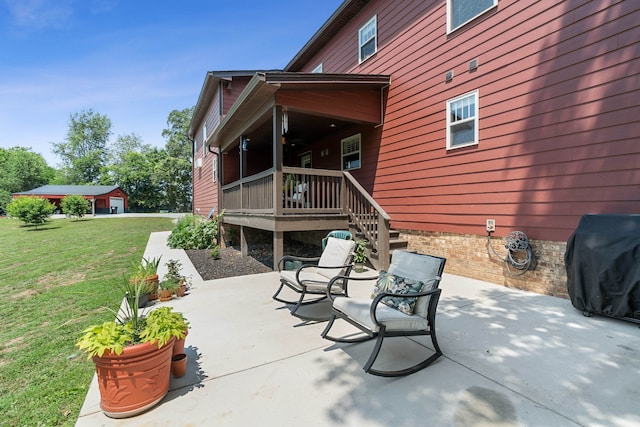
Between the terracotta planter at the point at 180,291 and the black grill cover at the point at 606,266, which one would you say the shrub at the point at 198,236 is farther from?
the black grill cover at the point at 606,266

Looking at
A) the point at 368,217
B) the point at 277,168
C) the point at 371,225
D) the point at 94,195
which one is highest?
the point at 94,195

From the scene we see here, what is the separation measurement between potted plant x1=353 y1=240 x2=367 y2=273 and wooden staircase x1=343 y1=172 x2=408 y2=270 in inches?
4.0

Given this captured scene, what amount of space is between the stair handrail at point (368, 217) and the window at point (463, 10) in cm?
380

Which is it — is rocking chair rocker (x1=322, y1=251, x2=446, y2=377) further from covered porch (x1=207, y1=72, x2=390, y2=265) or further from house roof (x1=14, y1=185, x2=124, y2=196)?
house roof (x1=14, y1=185, x2=124, y2=196)

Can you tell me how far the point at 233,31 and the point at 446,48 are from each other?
9.05m

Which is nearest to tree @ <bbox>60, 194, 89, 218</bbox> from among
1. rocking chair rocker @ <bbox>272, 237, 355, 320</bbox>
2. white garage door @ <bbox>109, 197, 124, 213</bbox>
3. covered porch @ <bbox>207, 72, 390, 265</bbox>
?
white garage door @ <bbox>109, 197, 124, 213</bbox>

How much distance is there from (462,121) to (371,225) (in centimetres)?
288

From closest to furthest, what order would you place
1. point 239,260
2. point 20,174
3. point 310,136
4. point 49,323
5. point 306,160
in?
1. point 49,323
2. point 239,260
3. point 310,136
4. point 306,160
5. point 20,174

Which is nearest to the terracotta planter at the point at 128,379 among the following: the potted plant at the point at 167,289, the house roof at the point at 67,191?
the potted plant at the point at 167,289

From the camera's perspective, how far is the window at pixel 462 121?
5665 mm

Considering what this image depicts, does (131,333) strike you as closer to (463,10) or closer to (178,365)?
(178,365)

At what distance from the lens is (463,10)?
233 inches

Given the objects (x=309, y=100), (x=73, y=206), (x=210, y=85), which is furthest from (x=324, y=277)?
(x=73, y=206)

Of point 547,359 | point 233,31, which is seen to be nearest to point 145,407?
point 547,359
